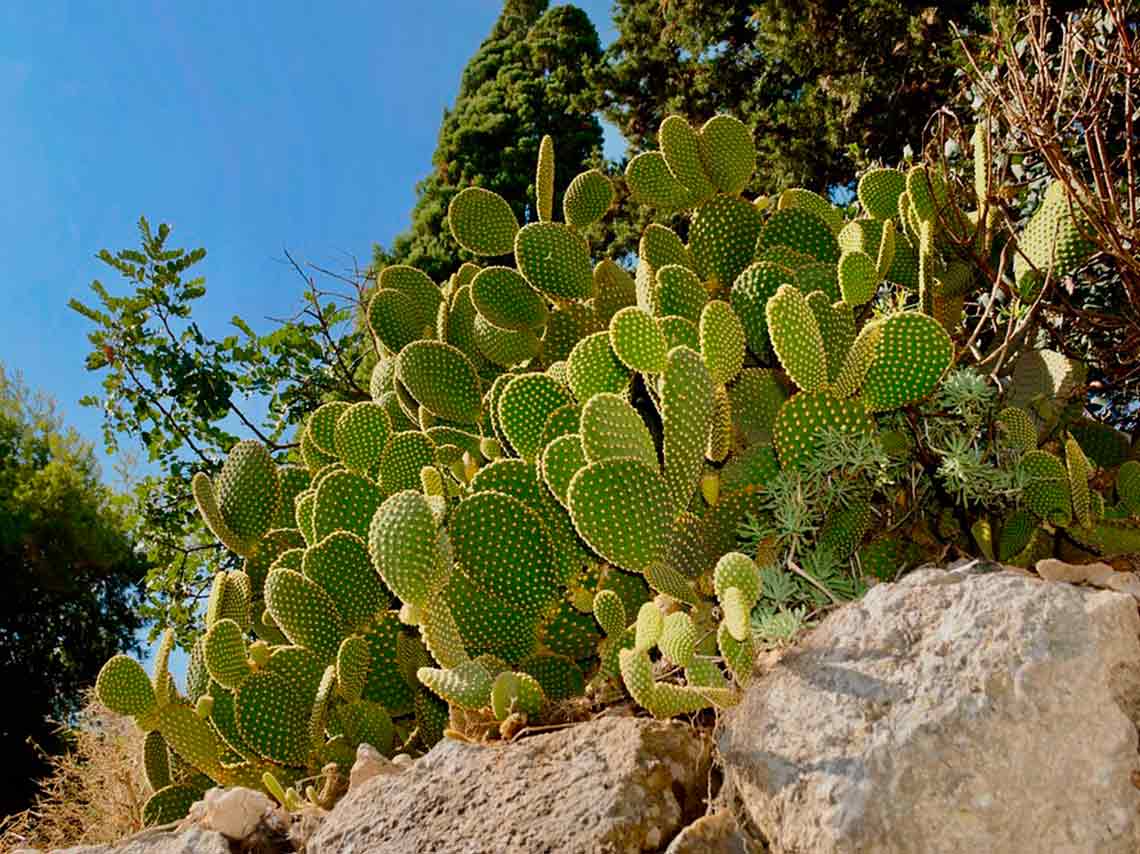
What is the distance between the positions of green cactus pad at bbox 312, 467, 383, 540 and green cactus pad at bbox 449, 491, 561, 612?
0.43 m

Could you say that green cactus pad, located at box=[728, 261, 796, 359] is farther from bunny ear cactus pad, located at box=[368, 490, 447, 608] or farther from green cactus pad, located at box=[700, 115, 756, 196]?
bunny ear cactus pad, located at box=[368, 490, 447, 608]

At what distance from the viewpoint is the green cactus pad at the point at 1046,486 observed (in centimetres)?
164

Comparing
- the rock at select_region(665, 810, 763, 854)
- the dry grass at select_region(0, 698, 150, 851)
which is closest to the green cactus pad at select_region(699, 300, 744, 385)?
the rock at select_region(665, 810, 763, 854)

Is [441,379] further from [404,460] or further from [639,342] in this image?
[639,342]

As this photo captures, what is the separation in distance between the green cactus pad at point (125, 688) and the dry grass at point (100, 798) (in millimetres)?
360

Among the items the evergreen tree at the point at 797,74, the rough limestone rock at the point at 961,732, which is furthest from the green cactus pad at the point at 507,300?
the evergreen tree at the point at 797,74

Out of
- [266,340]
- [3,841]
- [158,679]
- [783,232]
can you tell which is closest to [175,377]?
[266,340]

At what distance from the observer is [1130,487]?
1788 mm

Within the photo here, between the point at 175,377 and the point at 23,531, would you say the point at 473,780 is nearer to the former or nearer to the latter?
the point at 175,377

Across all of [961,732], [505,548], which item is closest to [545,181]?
[505,548]

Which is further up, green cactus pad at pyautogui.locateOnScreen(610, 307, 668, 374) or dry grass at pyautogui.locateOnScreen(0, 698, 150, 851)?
green cactus pad at pyautogui.locateOnScreen(610, 307, 668, 374)

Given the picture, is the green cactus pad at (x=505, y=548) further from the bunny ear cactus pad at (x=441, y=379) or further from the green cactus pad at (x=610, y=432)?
the bunny ear cactus pad at (x=441, y=379)

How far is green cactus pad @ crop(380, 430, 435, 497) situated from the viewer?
2.22m

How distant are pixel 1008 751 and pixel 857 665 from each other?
7.4 inches
